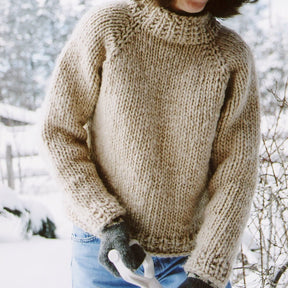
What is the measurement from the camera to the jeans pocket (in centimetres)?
99

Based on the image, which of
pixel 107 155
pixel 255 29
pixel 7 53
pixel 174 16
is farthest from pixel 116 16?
pixel 255 29

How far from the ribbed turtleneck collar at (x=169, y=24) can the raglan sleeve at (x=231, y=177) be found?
0.12 m

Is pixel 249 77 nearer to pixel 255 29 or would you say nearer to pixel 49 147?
pixel 49 147

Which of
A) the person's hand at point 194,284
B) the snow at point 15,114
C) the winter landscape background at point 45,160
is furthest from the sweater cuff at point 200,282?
the snow at point 15,114

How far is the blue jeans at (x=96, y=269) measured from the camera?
100 centimetres

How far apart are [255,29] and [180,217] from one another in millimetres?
6267

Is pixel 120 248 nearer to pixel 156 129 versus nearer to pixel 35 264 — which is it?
pixel 156 129

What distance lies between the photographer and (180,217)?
1.00 m

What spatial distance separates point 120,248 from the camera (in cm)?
84

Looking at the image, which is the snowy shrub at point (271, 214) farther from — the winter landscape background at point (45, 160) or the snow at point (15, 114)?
the snow at point (15, 114)

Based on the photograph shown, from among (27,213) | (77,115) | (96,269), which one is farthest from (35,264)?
(77,115)

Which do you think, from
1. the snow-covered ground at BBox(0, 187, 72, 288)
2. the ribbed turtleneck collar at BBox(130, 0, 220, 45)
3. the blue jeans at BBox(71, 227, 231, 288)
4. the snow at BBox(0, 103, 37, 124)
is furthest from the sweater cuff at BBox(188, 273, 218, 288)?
the snow at BBox(0, 103, 37, 124)

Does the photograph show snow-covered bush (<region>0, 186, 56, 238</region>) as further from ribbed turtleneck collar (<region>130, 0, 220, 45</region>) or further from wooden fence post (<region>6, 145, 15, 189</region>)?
ribbed turtleneck collar (<region>130, 0, 220, 45</region>)

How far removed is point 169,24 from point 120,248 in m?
0.50
